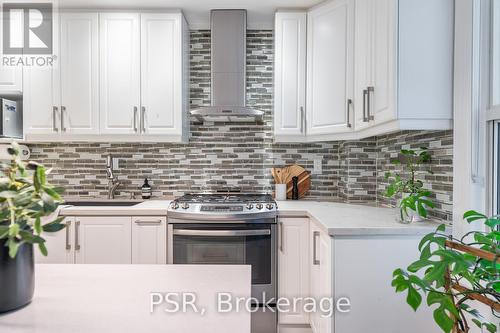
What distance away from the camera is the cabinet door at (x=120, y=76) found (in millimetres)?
2658

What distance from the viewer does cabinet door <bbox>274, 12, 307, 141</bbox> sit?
2670mm

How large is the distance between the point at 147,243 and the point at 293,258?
41.8 inches

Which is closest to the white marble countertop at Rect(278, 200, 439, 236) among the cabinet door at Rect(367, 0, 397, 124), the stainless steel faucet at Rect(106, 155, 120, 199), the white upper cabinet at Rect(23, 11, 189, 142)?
the cabinet door at Rect(367, 0, 397, 124)

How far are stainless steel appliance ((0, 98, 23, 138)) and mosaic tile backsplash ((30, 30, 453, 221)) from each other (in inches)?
14.4

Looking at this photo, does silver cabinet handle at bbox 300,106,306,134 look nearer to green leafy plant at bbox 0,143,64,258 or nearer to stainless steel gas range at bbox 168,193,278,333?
stainless steel gas range at bbox 168,193,278,333

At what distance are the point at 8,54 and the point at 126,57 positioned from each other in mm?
992

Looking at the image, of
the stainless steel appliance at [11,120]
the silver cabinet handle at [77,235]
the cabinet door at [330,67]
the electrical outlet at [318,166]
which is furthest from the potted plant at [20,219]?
the electrical outlet at [318,166]

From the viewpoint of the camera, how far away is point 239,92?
9.18 feet

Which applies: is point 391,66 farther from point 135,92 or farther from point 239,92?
point 135,92

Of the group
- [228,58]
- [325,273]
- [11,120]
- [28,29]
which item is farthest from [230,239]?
[28,29]

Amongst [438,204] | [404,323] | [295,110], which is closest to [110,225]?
[295,110]

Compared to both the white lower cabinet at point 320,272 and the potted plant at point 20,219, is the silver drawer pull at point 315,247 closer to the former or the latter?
the white lower cabinet at point 320,272

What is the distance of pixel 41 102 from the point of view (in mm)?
2654

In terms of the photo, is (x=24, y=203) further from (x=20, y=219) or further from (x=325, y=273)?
(x=325, y=273)
